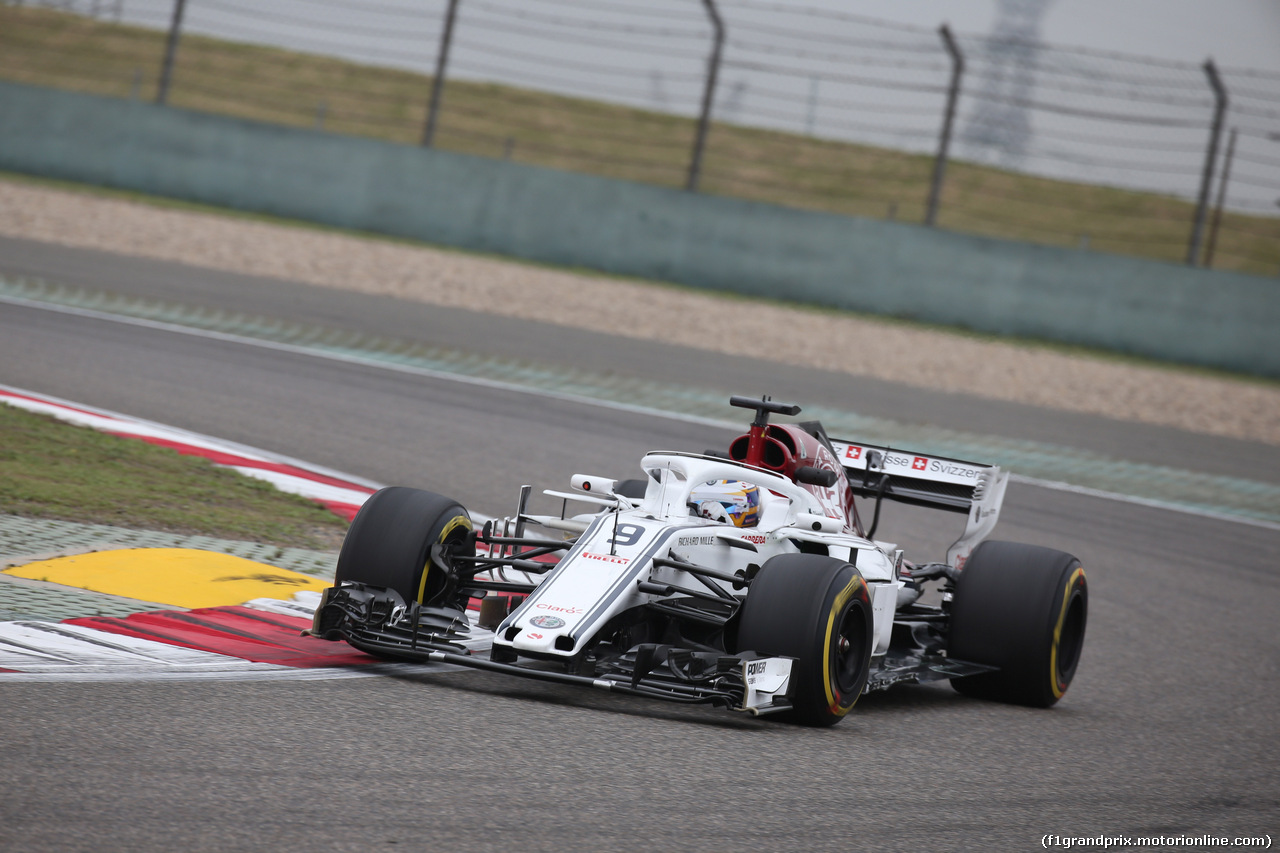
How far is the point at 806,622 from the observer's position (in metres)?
5.23

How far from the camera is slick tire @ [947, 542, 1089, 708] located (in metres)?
6.53

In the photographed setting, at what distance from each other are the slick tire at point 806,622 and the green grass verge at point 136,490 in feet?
9.64

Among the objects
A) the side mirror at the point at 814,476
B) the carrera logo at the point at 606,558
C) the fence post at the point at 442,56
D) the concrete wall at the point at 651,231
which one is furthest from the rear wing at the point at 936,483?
the fence post at the point at 442,56

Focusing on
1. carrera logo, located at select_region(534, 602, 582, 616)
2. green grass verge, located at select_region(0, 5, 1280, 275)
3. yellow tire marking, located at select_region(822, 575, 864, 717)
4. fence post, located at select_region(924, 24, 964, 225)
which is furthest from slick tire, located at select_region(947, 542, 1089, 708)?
green grass verge, located at select_region(0, 5, 1280, 275)

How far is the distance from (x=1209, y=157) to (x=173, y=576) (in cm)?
1718

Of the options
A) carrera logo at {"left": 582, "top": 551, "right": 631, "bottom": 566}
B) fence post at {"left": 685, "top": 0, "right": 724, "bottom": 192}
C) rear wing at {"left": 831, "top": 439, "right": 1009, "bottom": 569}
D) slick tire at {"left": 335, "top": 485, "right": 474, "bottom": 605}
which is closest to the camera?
carrera logo at {"left": 582, "top": 551, "right": 631, "bottom": 566}

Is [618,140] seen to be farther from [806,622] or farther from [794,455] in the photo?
[806,622]

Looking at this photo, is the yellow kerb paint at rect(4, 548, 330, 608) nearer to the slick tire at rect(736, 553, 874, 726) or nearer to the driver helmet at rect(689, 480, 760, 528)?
the driver helmet at rect(689, 480, 760, 528)

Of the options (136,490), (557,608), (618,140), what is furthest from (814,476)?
(618,140)

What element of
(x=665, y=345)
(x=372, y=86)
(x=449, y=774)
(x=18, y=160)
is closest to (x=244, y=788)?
(x=449, y=774)

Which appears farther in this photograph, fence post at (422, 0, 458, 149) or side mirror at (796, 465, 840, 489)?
fence post at (422, 0, 458, 149)

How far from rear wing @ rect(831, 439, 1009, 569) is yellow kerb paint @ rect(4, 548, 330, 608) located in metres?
2.74

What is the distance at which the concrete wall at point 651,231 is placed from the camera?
66.5 ft

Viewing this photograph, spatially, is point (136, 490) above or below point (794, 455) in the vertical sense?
below
